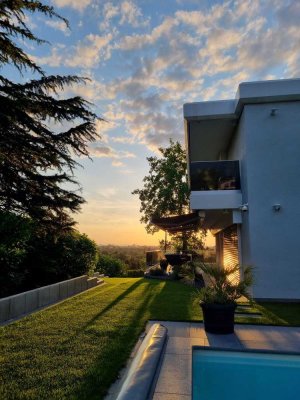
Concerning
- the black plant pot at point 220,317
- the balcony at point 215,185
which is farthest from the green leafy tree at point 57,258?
the black plant pot at point 220,317

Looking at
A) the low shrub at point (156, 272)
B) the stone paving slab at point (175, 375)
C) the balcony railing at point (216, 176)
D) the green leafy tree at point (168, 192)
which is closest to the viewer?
the stone paving slab at point (175, 375)

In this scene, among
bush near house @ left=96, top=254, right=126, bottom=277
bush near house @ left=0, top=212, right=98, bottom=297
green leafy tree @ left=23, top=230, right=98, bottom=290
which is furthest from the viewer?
bush near house @ left=96, top=254, right=126, bottom=277

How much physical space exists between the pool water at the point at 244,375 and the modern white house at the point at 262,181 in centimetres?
573

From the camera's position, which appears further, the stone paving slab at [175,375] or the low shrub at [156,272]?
the low shrub at [156,272]

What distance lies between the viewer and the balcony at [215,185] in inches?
513

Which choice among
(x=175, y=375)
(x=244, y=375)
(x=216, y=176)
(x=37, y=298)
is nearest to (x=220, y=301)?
(x=244, y=375)

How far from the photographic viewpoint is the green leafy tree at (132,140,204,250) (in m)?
30.2

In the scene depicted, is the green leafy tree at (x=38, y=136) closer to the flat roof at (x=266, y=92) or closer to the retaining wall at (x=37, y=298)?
the retaining wall at (x=37, y=298)

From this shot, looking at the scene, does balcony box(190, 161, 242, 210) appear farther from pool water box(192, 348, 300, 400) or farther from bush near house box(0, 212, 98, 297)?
pool water box(192, 348, 300, 400)

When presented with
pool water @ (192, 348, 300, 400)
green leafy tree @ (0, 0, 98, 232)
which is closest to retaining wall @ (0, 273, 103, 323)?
green leafy tree @ (0, 0, 98, 232)

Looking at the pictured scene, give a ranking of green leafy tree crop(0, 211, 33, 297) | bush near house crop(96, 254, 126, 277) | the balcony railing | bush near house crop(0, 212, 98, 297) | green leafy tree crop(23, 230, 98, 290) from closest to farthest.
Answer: green leafy tree crop(0, 211, 33, 297) < bush near house crop(0, 212, 98, 297) < green leafy tree crop(23, 230, 98, 290) < the balcony railing < bush near house crop(96, 254, 126, 277)

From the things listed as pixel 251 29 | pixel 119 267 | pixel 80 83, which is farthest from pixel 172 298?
pixel 119 267

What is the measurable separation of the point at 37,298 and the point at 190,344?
19.0ft

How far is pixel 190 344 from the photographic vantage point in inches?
258
